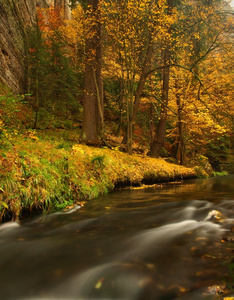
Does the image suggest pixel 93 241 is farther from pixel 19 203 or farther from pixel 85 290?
pixel 19 203

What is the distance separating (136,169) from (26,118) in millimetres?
6175

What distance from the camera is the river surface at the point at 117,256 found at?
1953 millimetres

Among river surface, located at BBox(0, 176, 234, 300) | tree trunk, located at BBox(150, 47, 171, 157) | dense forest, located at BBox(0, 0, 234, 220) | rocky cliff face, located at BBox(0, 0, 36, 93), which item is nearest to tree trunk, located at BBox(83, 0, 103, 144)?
dense forest, located at BBox(0, 0, 234, 220)

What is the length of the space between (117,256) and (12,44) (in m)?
14.2

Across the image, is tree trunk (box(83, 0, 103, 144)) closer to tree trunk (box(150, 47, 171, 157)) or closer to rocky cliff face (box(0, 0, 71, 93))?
tree trunk (box(150, 47, 171, 157))

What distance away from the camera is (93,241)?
9.96 ft

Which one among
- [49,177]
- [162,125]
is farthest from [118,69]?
[49,177]

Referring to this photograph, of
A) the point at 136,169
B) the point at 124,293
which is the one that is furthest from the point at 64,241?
the point at 136,169

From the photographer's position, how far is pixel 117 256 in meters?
2.59

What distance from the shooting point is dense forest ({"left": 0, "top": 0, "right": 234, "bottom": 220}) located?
907 centimetres

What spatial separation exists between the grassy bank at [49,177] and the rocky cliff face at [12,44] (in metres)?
7.70

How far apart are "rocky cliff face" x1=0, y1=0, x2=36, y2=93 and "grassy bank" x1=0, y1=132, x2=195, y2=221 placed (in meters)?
7.70

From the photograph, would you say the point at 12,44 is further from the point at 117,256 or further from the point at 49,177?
the point at 117,256

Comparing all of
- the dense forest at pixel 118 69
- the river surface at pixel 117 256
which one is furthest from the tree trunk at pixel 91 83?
the river surface at pixel 117 256
